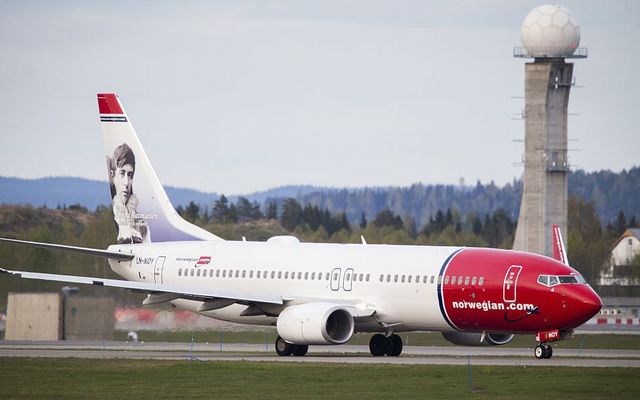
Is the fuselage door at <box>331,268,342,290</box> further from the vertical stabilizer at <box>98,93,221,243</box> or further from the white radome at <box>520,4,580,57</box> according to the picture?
the white radome at <box>520,4,580,57</box>

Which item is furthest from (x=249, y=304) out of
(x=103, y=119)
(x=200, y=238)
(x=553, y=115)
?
(x=553, y=115)

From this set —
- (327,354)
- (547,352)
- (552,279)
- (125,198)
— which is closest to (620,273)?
(125,198)

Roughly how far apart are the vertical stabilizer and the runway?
4.57m

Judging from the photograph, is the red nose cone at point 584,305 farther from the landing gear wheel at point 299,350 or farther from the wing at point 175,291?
the wing at point 175,291

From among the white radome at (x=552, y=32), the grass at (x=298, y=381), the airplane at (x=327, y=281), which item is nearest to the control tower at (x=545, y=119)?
the white radome at (x=552, y=32)

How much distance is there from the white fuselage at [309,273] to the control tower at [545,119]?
6532 cm

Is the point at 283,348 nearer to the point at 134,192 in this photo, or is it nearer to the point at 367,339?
the point at 134,192

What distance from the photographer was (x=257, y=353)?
55156mm

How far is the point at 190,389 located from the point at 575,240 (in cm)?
11111

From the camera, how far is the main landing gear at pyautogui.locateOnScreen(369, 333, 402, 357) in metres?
53.0

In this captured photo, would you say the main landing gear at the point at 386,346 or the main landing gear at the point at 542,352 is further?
the main landing gear at the point at 386,346

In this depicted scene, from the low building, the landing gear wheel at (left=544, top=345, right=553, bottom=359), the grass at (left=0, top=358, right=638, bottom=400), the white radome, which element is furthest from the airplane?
the low building

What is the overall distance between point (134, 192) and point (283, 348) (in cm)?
1159

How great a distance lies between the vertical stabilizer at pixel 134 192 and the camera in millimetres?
60156
